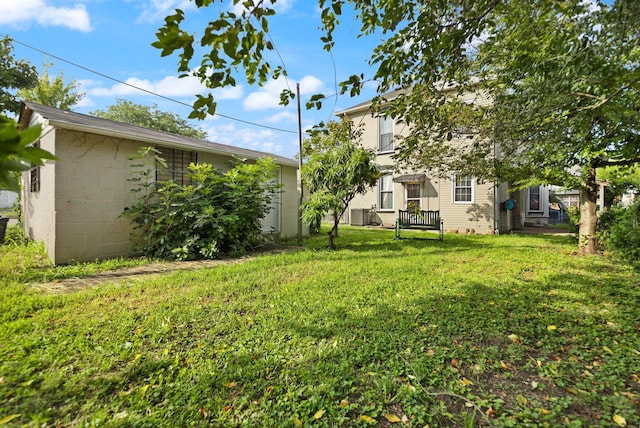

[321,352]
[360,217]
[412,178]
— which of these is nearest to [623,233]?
[321,352]

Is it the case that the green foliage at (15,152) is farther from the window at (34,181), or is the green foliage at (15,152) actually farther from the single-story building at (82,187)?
the window at (34,181)

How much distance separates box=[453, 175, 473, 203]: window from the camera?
482 inches

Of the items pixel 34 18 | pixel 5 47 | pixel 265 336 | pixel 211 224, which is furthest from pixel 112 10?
pixel 5 47

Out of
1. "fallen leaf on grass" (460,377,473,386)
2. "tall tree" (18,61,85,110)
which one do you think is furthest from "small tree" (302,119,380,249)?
"tall tree" (18,61,85,110)

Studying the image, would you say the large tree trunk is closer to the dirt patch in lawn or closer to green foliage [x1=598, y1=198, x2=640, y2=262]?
green foliage [x1=598, y1=198, x2=640, y2=262]

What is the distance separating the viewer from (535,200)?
17219 mm

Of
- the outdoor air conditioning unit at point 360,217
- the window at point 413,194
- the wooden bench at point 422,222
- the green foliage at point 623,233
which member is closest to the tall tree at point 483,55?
the green foliage at point 623,233

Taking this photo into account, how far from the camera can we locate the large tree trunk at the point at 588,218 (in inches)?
269

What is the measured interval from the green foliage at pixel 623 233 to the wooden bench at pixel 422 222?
3.92 metres

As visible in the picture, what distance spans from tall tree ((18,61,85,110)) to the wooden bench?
71.7ft

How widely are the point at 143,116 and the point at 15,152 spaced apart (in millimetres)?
34744

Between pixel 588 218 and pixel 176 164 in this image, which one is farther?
pixel 176 164

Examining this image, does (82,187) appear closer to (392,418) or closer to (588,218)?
(392,418)

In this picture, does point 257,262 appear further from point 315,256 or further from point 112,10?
point 112,10
